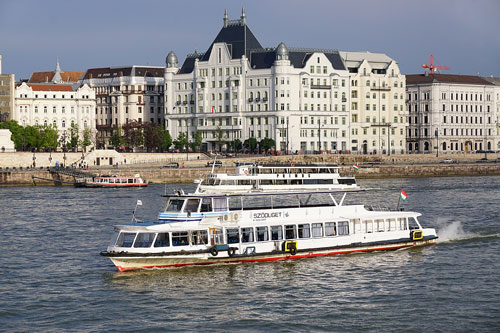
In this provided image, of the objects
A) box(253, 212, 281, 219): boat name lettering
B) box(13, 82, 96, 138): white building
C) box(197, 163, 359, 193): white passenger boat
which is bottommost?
box(253, 212, 281, 219): boat name lettering

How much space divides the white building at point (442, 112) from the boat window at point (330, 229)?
140m

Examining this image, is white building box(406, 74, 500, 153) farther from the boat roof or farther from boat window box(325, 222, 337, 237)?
boat window box(325, 222, 337, 237)

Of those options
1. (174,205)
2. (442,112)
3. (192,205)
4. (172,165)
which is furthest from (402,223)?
(442,112)

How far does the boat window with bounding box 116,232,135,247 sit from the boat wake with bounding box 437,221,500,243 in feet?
70.5

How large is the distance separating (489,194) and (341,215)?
48.0 m

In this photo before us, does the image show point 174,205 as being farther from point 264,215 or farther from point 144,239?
point 264,215

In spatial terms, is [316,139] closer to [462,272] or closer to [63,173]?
[63,173]

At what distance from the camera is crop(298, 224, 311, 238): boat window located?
5097 centimetres

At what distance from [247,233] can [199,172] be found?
7625cm

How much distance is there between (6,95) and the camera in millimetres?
181000

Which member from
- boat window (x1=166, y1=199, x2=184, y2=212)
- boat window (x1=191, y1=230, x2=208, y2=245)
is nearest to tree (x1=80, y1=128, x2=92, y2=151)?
boat window (x1=166, y1=199, x2=184, y2=212)

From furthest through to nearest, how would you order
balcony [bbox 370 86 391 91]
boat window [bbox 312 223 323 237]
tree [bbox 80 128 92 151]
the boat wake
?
1. balcony [bbox 370 86 391 91]
2. tree [bbox 80 128 92 151]
3. the boat wake
4. boat window [bbox 312 223 323 237]

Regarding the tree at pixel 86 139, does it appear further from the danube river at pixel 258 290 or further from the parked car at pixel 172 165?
the danube river at pixel 258 290

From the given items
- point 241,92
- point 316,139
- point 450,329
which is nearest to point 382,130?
point 316,139
